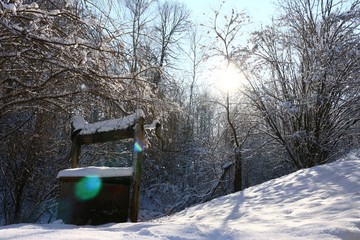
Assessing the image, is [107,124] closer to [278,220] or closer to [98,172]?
[98,172]

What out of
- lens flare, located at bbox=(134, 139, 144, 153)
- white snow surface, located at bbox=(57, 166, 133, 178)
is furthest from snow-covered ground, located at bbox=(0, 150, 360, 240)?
lens flare, located at bbox=(134, 139, 144, 153)

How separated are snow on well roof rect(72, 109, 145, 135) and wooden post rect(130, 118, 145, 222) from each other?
9 cm

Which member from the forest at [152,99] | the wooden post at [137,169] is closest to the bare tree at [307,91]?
the forest at [152,99]

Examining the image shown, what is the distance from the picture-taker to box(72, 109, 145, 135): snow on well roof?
15.5ft

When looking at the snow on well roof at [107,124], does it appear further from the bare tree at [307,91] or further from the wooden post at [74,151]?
the bare tree at [307,91]

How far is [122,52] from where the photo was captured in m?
4.18

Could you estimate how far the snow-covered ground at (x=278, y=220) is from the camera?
252 centimetres

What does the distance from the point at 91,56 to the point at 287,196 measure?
347 cm

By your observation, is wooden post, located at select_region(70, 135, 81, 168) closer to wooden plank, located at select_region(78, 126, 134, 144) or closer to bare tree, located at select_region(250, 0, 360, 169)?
wooden plank, located at select_region(78, 126, 134, 144)

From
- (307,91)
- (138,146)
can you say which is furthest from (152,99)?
(307,91)

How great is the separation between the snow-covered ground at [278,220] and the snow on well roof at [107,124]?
132cm

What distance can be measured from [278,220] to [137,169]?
6.15ft

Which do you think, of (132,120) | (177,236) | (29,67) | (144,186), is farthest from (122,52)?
(144,186)

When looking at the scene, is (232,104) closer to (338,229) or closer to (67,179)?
(67,179)
